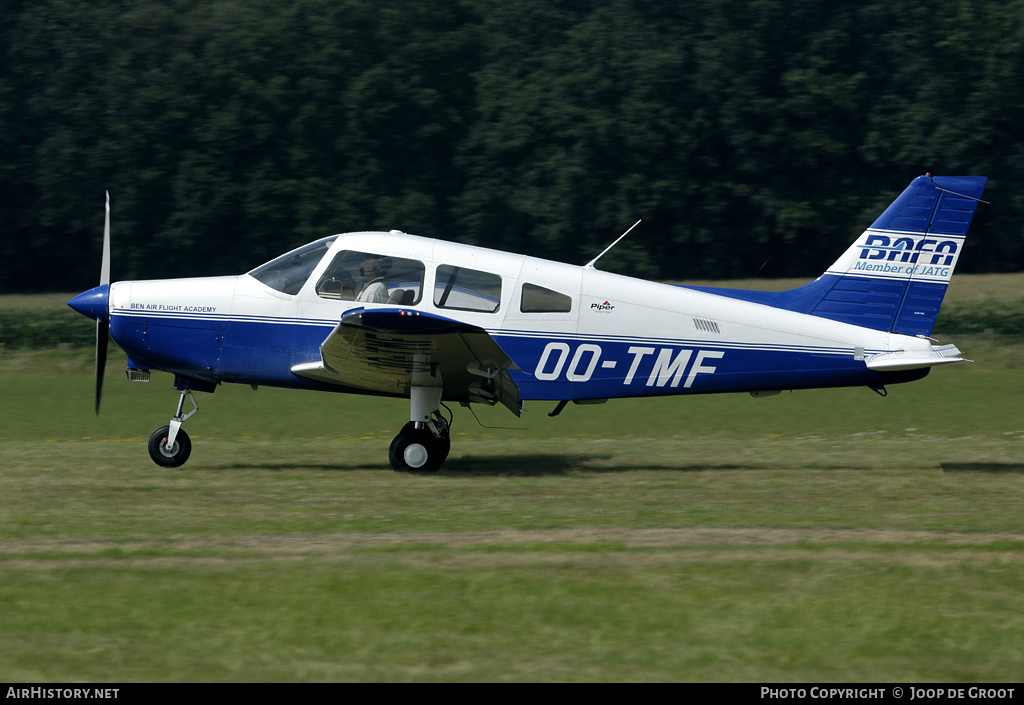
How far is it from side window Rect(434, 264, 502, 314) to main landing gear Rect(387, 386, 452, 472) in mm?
813

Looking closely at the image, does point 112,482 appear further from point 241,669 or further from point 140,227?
point 140,227

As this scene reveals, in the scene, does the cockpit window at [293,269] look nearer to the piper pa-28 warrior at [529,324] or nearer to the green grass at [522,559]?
the piper pa-28 warrior at [529,324]

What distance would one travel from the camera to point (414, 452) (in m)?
9.77

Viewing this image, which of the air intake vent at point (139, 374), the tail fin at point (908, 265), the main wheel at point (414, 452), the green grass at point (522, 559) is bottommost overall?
the main wheel at point (414, 452)

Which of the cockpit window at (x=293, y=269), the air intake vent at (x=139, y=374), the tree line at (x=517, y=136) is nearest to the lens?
the cockpit window at (x=293, y=269)

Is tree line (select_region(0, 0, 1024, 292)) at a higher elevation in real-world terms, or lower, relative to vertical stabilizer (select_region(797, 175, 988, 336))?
lower

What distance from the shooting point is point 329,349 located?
9062 millimetres

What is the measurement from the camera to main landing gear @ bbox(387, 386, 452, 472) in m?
9.77

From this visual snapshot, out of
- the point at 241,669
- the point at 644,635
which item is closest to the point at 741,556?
the point at 644,635

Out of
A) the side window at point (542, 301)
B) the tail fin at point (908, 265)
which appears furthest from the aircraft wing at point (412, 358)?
the tail fin at point (908, 265)

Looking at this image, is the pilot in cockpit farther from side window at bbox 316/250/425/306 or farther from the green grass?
the green grass

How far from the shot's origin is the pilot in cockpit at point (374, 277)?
9602mm

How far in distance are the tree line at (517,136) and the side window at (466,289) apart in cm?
2152

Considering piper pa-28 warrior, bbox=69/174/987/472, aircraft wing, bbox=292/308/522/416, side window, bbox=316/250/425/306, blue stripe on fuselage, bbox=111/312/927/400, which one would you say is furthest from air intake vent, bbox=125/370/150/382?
side window, bbox=316/250/425/306
